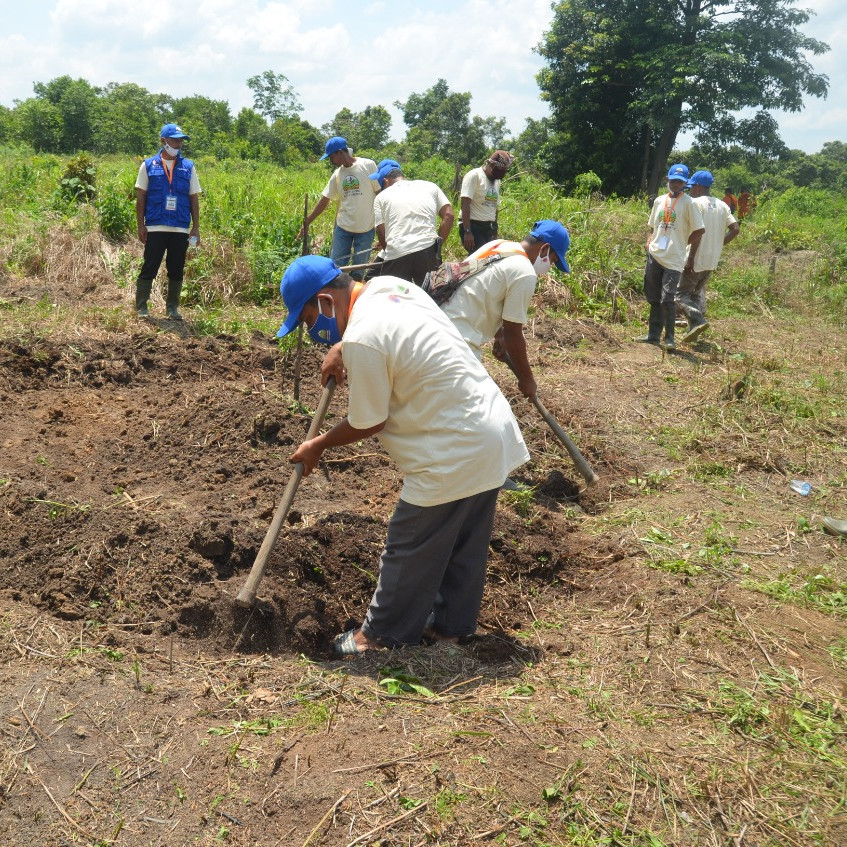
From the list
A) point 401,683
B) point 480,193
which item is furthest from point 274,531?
point 480,193

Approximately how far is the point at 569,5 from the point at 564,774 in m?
25.3

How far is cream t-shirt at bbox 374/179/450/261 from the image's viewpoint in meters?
6.17

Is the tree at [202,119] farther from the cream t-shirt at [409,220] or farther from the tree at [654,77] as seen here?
the cream t-shirt at [409,220]

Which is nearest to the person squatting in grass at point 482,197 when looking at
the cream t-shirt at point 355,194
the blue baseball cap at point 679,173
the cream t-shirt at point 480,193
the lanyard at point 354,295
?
the cream t-shirt at point 480,193

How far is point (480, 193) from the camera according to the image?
801 cm

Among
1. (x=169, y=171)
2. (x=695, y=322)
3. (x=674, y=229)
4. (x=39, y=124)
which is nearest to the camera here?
(x=169, y=171)

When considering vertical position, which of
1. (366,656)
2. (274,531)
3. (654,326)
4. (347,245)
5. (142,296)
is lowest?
(366,656)

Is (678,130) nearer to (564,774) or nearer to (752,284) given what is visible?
(752,284)

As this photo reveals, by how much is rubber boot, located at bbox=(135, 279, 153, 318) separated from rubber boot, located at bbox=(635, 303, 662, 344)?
5212 mm

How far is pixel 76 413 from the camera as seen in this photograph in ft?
18.4

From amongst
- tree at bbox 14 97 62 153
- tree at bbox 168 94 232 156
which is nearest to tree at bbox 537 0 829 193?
tree at bbox 168 94 232 156

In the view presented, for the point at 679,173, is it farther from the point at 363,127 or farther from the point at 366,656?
the point at 363,127

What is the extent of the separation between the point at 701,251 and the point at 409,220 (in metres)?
3.82

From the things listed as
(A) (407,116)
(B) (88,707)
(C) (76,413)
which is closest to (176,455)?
(C) (76,413)
